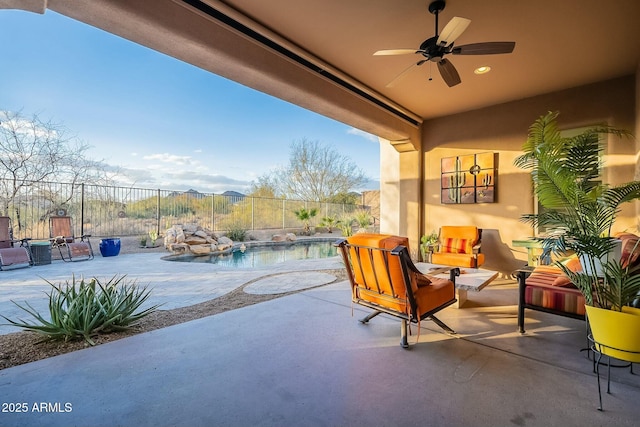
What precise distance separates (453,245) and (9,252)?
28.1 ft

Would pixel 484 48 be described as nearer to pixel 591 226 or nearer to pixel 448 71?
pixel 448 71

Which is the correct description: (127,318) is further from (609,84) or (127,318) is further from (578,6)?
(609,84)

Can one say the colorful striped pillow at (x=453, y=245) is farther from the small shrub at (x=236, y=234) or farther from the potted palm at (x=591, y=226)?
the small shrub at (x=236, y=234)

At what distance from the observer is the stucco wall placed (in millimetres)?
4184

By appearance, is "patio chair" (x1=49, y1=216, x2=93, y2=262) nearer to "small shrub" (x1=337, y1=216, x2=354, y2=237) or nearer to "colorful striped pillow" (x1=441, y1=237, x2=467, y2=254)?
"small shrub" (x1=337, y1=216, x2=354, y2=237)

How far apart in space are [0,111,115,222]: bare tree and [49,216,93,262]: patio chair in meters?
1.19

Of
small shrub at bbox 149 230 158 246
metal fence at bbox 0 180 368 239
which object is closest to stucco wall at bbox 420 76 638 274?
metal fence at bbox 0 180 368 239

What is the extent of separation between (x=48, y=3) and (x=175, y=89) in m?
10.2

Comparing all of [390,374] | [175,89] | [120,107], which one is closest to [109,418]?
[390,374]

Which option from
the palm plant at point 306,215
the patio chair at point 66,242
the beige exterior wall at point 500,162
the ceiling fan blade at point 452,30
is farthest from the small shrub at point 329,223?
the ceiling fan blade at point 452,30

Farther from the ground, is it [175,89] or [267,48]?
[175,89]

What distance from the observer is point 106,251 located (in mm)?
7027

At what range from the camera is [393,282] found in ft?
7.41

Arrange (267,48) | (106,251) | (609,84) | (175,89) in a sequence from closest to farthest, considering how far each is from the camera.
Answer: (267,48) → (609,84) → (106,251) → (175,89)
